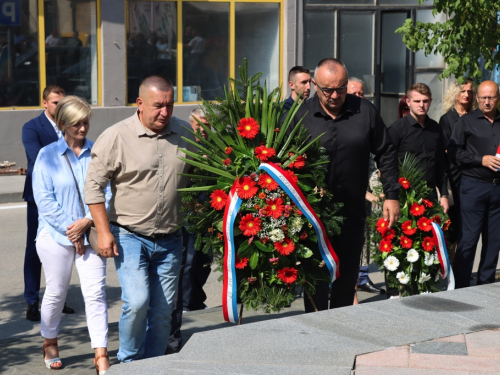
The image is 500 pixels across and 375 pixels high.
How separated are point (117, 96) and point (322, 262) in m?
11.5

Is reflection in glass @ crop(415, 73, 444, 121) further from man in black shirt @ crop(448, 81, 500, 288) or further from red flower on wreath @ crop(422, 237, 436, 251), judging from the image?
red flower on wreath @ crop(422, 237, 436, 251)

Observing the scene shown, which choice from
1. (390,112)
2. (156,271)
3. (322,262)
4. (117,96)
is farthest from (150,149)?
(390,112)

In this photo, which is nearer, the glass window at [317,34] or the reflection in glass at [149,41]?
the reflection in glass at [149,41]

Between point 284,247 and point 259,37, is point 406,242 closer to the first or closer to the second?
point 284,247

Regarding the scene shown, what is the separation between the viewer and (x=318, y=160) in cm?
531

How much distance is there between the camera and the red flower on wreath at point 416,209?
21.8ft

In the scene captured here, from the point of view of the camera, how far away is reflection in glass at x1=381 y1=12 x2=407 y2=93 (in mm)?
18844

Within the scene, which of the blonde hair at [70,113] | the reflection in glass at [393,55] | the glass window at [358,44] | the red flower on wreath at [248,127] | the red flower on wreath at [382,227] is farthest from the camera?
the reflection in glass at [393,55]

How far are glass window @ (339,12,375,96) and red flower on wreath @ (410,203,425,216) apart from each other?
12.2 meters

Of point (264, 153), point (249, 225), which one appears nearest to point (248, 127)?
point (264, 153)

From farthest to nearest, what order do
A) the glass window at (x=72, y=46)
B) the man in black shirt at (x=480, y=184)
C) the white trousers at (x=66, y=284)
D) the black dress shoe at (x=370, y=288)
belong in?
the glass window at (x=72, y=46) < the black dress shoe at (x=370, y=288) < the man in black shirt at (x=480, y=184) < the white trousers at (x=66, y=284)

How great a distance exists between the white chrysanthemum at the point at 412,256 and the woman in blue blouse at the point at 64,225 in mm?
2547

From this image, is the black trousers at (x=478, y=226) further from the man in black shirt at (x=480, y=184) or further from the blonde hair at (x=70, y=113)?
the blonde hair at (x=70, y=113)

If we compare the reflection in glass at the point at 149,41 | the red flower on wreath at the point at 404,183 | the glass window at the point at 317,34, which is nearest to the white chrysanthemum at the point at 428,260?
the red flower on wreath at the point at 404,183
